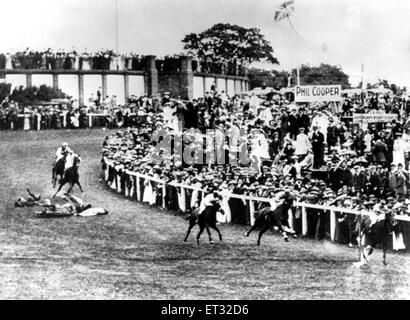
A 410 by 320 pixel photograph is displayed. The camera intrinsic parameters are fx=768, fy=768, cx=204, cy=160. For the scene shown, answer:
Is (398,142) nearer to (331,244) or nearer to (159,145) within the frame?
(331,244)

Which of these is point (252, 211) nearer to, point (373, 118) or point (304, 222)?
point (304, 222)

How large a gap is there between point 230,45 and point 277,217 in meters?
6.64

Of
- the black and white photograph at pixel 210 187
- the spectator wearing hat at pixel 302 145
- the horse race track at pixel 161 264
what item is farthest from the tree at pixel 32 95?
the spectator wearing hat at pixel 302 145

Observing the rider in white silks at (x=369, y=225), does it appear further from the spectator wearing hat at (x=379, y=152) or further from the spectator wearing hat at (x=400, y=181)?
the spectator wearing hat at (x=379, y=152)

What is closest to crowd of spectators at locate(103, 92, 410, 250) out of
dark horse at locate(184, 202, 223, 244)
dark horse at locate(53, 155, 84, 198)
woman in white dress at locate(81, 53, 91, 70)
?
dark horse at locate(184, 202, 223, 244)

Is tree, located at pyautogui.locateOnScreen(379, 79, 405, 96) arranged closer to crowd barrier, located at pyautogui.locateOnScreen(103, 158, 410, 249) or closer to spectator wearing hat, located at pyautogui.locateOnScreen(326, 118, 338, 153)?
spectator wearing hat, located at pyautogui.locateOnScreen(326, 118, 338, 153)

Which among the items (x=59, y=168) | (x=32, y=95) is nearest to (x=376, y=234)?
(x=59, y=168)

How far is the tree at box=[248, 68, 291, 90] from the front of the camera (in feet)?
100

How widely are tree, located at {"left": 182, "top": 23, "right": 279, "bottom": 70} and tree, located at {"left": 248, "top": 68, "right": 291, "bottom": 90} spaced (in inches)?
159

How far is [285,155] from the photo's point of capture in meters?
22.5

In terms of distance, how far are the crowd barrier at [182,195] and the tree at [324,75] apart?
8.33 metres

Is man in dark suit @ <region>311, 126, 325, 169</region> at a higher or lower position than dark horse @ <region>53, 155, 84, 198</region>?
higher
